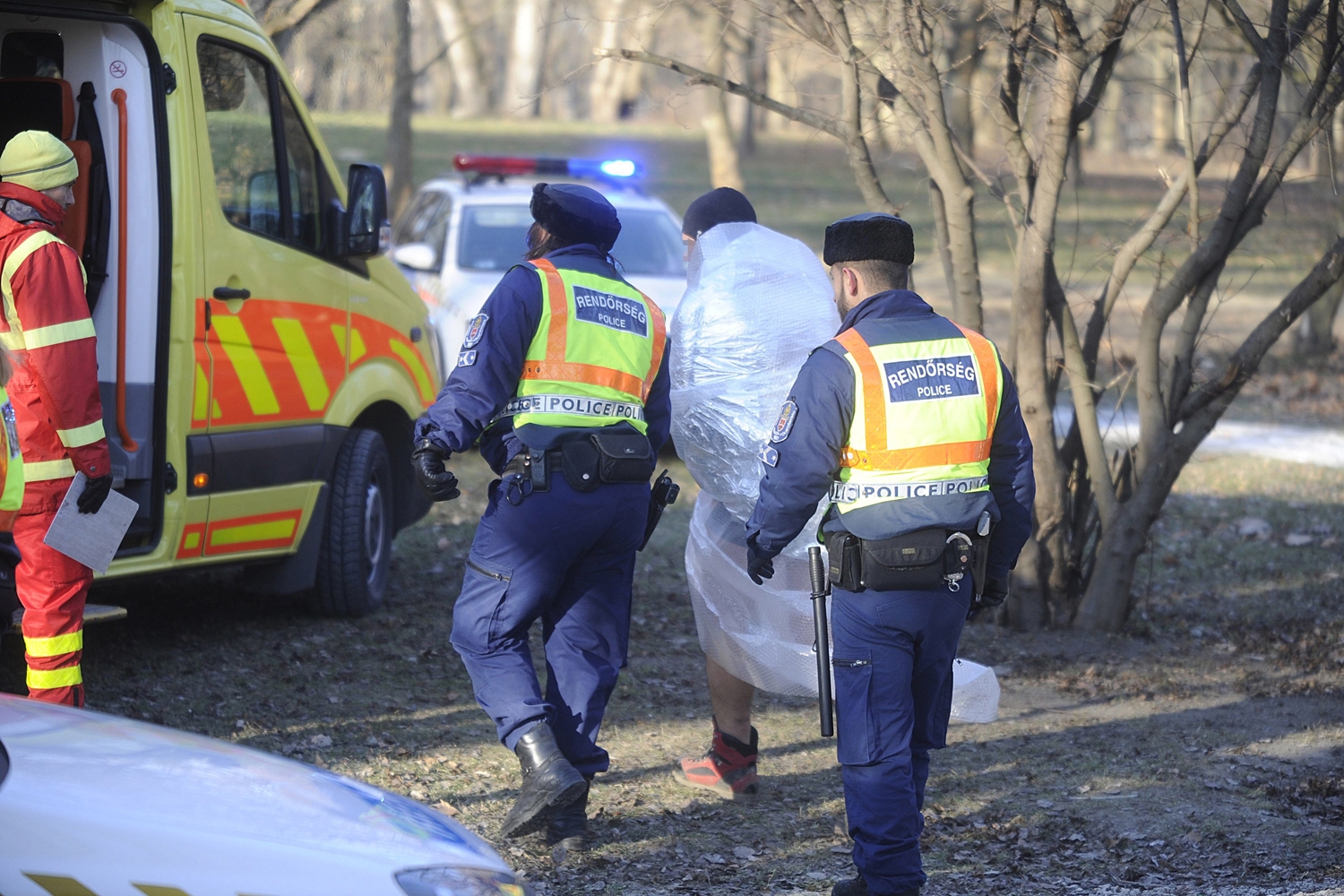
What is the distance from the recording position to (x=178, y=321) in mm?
5102

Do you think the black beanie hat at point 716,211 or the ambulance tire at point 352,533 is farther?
the ambulance tire at point 352,533

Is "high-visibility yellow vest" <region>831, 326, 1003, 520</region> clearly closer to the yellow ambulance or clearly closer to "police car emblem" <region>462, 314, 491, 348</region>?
"police car emblem" <region>462, 314, 491, 348</region>

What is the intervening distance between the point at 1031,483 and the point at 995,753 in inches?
70.0

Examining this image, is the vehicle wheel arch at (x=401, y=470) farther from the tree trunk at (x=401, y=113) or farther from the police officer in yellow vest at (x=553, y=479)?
the tree trunk at (x=401, y=113)

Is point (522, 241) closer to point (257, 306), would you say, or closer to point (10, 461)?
point (257, 306)

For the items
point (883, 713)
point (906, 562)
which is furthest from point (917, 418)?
point (883, 713)

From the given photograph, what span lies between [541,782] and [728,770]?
0.93 meters

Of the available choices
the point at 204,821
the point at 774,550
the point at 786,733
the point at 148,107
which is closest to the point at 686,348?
the point at 774,550

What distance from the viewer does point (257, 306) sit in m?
5.52

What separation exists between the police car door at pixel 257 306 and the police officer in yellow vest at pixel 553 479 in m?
1.64

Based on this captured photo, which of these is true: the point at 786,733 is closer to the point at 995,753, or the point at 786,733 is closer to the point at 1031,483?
the point at 995,753

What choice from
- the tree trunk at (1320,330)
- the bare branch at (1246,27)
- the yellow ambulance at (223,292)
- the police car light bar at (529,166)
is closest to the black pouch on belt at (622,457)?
the yellow ambulance at (223,292)

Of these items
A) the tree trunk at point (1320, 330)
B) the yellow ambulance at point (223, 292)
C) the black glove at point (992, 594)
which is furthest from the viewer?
the tree trunk at point (1320, 330)

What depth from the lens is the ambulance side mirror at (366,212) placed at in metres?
5.97
